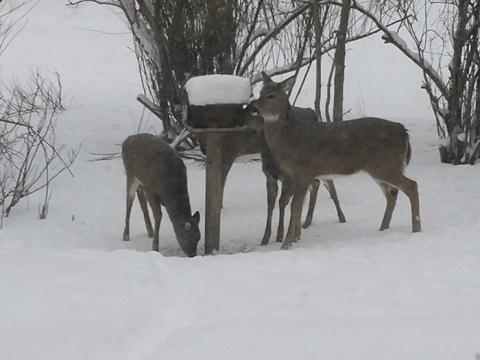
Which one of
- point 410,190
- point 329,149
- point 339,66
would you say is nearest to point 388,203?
point 410,190

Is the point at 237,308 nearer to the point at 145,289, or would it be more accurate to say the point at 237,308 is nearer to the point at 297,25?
the point at 145,289

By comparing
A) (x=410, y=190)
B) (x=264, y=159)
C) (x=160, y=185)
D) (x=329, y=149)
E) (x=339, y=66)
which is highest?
(x=339, y=66)

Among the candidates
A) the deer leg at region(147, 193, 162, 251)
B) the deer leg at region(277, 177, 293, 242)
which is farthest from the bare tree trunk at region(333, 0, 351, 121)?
the deer leg at region(147, 193, 162, 251)

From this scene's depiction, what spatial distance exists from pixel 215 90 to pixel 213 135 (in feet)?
1.83

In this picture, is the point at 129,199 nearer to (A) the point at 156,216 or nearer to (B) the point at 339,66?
(A) the point at 156,216

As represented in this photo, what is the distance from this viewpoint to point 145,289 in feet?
A: 18.5

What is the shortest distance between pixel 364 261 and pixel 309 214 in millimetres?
2304

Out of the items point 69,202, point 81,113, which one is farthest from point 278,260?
point 81,113

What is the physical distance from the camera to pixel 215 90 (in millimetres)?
7809

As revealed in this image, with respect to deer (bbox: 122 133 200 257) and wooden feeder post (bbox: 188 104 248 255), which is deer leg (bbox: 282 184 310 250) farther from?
deer (bbox: 122 133 200 257)

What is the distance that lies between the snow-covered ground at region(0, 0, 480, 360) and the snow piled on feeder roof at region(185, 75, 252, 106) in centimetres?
168

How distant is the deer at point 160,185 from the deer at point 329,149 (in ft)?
3.80

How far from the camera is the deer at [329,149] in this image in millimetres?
7875

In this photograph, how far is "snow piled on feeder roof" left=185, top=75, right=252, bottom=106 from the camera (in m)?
7.82
